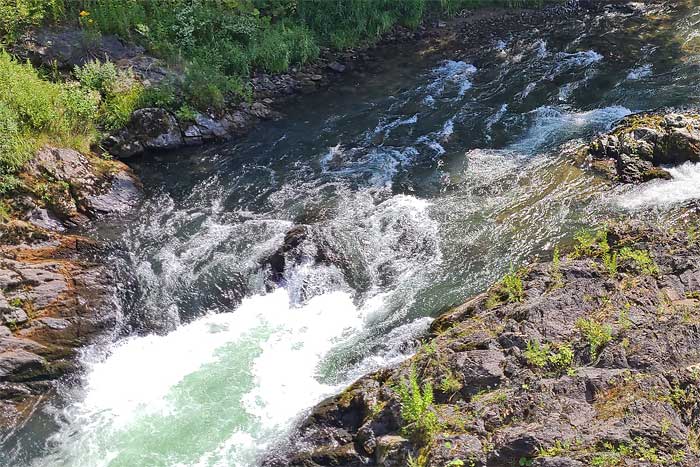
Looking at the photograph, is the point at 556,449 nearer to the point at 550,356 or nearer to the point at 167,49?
the point at 550,356

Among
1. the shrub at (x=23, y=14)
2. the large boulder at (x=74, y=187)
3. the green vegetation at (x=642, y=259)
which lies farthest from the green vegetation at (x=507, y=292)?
the shrub at (x=23, y=14)

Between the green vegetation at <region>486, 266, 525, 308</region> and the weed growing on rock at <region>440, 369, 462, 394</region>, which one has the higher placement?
the weed growing on rock at <region>440, 369, 462, 394</region>

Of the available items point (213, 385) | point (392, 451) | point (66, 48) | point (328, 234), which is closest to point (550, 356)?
point (392, 451)

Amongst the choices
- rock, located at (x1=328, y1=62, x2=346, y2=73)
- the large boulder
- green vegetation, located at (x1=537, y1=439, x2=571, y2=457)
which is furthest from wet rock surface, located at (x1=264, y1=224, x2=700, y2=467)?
rock, located at (x1=328, y1=62, x2=346, y2=73)

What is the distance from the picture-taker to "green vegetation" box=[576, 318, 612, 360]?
7.43 metres

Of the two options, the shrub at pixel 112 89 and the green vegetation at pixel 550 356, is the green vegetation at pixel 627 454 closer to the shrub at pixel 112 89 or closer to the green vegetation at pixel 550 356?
the green vegetation at pixel 550 356

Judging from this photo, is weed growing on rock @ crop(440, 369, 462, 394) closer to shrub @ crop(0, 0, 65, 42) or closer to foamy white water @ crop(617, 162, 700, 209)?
foamy white water @ crop(617, 162, 700, 209)

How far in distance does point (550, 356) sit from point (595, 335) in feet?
2.17

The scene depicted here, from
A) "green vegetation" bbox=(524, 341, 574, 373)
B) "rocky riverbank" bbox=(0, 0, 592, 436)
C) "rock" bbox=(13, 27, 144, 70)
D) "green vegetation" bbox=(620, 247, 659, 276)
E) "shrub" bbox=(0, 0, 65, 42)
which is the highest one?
"shrub" bbox=(0, 0, 65, 42)

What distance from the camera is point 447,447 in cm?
664

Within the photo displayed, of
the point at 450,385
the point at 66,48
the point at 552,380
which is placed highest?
the point at 66,48

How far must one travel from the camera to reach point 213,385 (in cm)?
942

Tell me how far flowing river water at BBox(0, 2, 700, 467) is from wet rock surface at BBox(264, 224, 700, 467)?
1.13 meters

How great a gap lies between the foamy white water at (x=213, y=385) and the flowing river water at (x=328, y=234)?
30 mm
